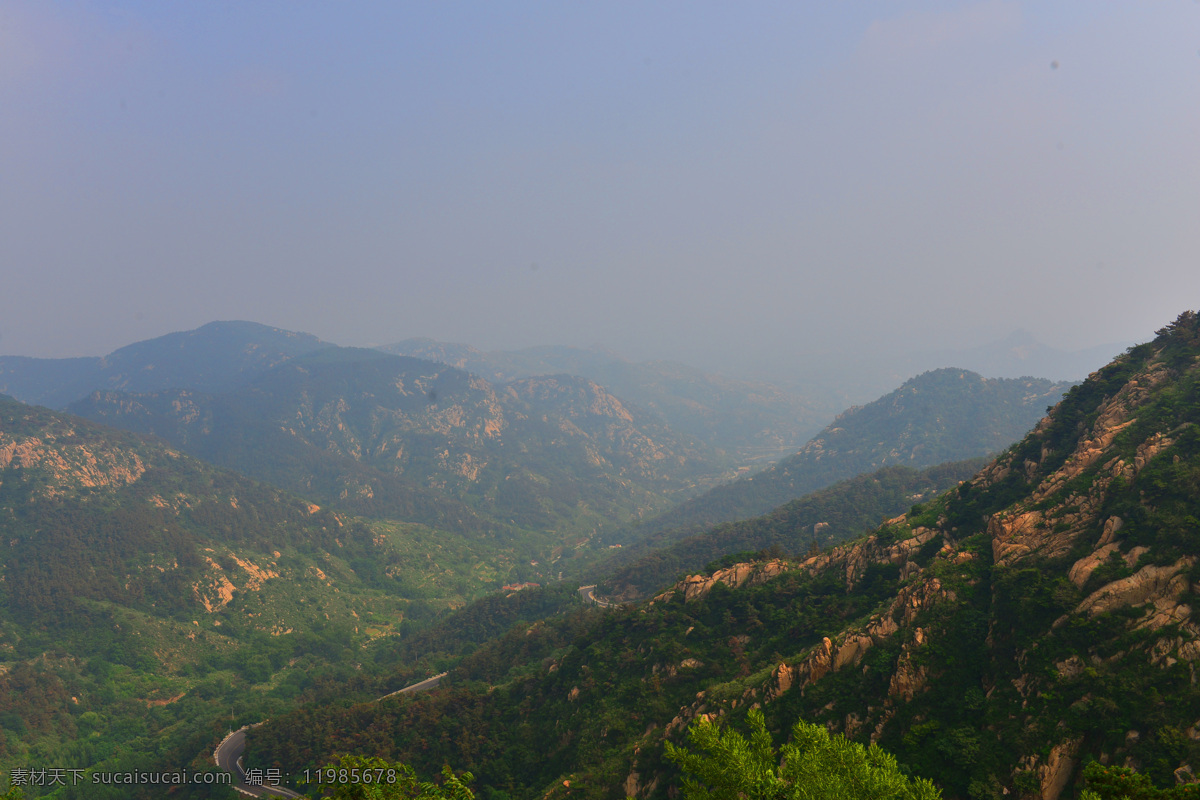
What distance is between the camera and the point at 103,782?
122188 millimetres

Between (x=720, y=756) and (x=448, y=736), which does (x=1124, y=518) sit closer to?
(x=720, y=756)

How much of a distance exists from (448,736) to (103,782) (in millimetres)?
83821

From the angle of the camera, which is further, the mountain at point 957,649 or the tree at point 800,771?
the mountain at point 957,649

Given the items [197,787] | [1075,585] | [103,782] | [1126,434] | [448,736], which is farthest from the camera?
[103,782]

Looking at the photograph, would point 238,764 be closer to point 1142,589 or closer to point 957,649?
point 957,649

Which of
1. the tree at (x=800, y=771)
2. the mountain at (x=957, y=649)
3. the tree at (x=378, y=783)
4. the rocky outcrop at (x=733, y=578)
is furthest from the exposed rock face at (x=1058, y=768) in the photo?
the rocky outcrop at (x=733, y=578)

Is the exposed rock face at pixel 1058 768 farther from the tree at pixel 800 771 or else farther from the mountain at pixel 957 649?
the tree at pixel 800 771

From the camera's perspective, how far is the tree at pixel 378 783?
30792 mm

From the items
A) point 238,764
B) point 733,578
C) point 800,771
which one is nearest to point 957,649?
point 800,771

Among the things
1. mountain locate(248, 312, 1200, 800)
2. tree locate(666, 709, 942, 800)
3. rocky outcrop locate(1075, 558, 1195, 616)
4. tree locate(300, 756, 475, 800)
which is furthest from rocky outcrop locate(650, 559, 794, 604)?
tree locate(300, 756, 475, 800)

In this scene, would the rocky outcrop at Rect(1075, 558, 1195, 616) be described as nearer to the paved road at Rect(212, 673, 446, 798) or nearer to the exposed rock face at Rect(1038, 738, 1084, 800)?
the exposed rock face at Rect(1038, 738, 1084, 800)

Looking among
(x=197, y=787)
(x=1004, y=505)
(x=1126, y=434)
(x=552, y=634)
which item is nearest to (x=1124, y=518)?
(x=1126, y=434)

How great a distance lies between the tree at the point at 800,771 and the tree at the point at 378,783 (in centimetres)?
1263

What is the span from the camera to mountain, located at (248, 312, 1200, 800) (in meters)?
41.4
